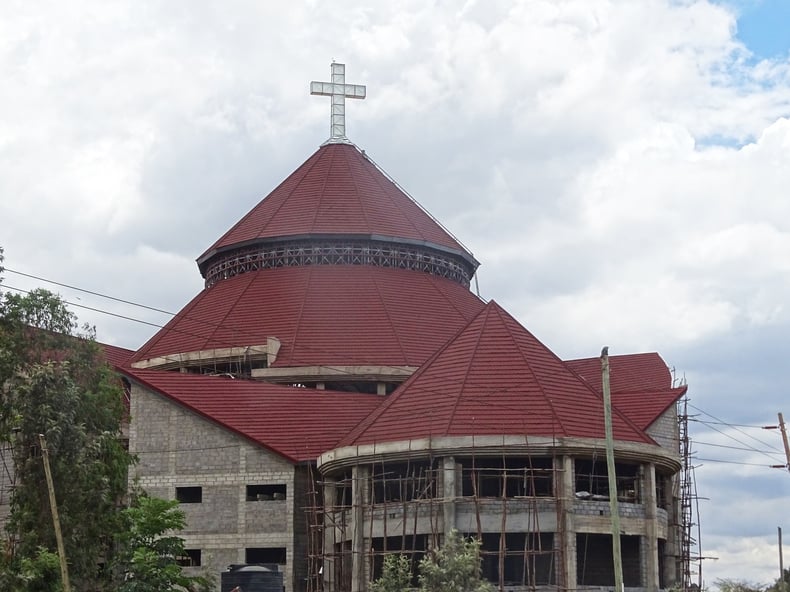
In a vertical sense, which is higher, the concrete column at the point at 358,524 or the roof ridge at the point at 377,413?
the roof ridge at the point at 377,413

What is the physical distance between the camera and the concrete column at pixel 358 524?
4484cm

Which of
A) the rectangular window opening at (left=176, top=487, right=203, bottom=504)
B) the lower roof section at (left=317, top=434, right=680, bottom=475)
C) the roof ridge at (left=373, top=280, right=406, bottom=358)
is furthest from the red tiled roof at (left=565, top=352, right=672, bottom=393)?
the rectangular window opening at (left=176, top=487, right=203, bottom=504)

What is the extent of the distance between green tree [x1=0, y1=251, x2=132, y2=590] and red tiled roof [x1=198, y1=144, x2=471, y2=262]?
18308mm

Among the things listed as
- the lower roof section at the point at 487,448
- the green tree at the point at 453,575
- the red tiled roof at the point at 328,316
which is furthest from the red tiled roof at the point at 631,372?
the green tree at the point at 453,575

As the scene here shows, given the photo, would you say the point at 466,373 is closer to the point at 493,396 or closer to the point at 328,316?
the point at 493,396

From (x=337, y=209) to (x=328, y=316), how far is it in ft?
25.2

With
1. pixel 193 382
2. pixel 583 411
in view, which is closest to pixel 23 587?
pixel 193 382

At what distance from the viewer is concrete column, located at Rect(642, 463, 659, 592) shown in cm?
4478

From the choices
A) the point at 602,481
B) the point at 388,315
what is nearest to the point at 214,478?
the point at 388,315

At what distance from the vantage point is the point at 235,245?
64250 millimetres

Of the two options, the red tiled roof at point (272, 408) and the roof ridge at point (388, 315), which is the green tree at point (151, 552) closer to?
the red tiled roof at point (272, 408)

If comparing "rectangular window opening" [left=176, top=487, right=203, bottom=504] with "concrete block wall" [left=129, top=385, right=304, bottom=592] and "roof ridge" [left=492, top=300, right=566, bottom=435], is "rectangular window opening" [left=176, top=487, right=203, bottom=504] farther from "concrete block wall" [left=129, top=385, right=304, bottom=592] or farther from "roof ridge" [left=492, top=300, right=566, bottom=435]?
"roof ridge" [left=492, top=300, right=566, bottom=435]

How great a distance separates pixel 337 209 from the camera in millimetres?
64750

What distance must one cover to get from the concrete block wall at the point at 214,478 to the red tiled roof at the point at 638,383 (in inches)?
572
